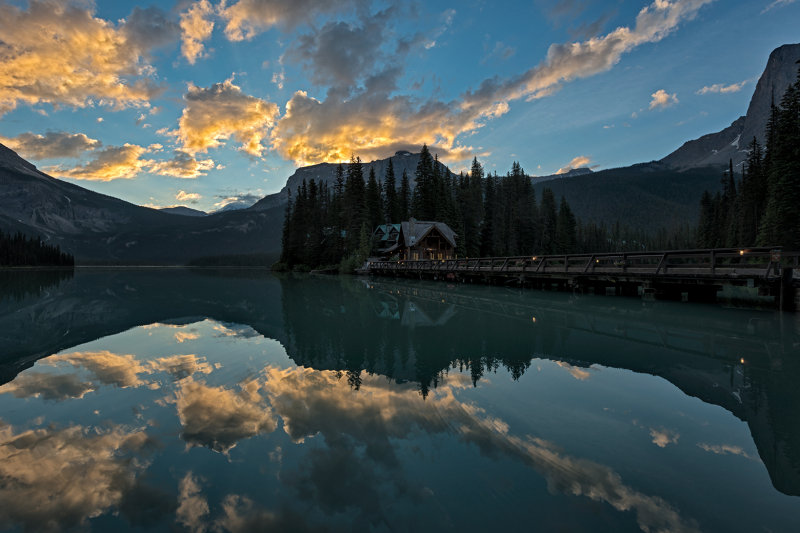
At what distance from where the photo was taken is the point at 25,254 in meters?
123

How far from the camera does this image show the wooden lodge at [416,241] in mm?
58031

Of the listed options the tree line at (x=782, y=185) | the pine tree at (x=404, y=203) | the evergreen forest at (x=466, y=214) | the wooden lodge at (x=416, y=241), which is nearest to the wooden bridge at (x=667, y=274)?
the tree line at (x=782, y=185)

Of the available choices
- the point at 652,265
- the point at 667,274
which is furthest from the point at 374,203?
the point at 667,274

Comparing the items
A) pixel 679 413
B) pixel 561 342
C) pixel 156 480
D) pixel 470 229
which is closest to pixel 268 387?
pixel 156 480

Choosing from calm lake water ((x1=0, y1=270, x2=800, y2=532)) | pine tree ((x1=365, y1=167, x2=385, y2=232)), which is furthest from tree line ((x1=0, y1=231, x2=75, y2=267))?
calm lake water ((x1=0, y1=270, x2=800, y2=532))

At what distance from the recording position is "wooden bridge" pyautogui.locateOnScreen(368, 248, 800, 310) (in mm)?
15297

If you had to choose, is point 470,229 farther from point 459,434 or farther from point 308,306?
point 459,434

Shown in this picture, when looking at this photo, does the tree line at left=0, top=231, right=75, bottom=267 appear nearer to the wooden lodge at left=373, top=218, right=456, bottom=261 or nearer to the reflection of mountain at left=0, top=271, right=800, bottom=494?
the wooden lodge at left=373, top=218, right=456, bottom=261

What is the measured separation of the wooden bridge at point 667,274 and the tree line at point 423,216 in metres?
33.5

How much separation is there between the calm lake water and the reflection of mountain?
0.08 metres

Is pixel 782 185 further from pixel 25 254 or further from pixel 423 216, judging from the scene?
pixel 25 254

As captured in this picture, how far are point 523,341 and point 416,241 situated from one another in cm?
4727

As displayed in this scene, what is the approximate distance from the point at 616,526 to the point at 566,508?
1.26 ft

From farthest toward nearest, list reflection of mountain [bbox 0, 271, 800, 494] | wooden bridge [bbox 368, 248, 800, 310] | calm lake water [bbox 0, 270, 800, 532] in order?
wooden bridge [bbox 368, 248, 800, 310]
reflection of mountain [bbox 0, 271, 800, 494]
calm lake water [bbox 0, 270, 800, 532]
